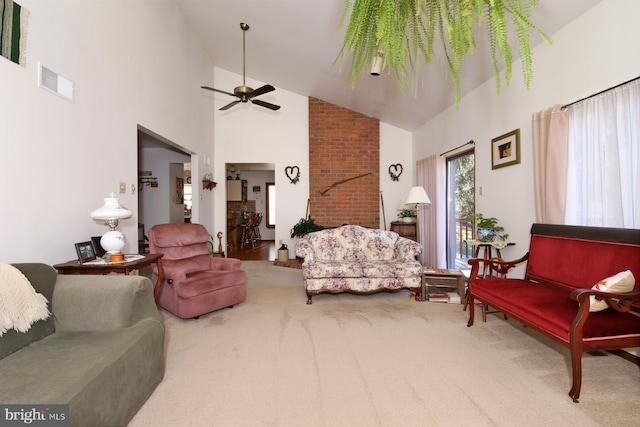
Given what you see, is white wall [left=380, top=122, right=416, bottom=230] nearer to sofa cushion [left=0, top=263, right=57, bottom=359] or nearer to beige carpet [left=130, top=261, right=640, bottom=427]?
beige carpet [left=130, top=261, right=640, bottom=427]

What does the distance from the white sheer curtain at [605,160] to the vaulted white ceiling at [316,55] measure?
820mm

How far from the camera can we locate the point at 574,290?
1897mm

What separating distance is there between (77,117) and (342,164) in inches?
177

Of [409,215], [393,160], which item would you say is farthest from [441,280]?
[393,160]

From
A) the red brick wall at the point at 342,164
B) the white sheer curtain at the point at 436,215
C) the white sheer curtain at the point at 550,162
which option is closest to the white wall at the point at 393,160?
the red brick wall at the point at 342,164

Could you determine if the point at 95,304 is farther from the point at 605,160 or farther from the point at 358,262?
the point at 605,160

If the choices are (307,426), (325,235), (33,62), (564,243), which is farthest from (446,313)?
(33,62)

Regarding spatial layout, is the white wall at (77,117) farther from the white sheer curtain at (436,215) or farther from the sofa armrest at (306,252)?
the white sheer curtain at (436,215)

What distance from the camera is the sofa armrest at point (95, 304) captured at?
5.64ft

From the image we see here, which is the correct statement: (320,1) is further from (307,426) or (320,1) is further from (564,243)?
(307,426)

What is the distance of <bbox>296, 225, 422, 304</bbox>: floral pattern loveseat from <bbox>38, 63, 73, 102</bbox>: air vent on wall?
2594 millimetres

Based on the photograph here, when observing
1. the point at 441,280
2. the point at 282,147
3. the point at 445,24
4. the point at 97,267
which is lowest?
the point at 441,280

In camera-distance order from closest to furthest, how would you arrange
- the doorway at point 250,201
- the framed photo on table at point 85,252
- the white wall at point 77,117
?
the white wall at point 77,117
the framed photo on table at point 85,252
the doorway at point 250,201

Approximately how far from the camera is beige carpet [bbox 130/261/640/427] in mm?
1583
